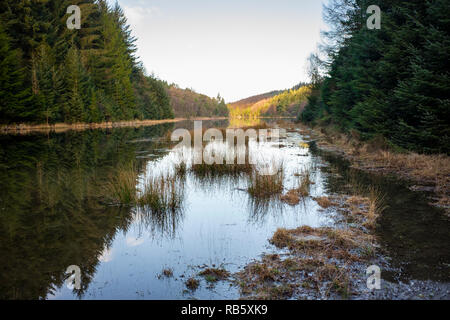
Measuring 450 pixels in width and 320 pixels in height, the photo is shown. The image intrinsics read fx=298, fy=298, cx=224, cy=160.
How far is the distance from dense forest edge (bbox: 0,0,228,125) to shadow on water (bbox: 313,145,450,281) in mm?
30914

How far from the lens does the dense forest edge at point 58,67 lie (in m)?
28.6

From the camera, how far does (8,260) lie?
4539mm

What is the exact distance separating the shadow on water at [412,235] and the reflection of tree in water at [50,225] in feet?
15.0

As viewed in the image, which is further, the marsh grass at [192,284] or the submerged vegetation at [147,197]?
the submerged vegetation at [147,197]

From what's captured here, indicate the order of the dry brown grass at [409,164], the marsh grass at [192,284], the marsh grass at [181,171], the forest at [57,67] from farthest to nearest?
the forest at [57,67] < the marsh grass at [181,171] < the dry brown grass at [409,164] < the marsh grass at [192,284]

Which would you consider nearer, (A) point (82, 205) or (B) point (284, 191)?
(A) point (82, 205)

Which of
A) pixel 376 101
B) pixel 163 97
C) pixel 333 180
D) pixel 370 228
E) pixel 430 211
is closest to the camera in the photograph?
pixel 370 228

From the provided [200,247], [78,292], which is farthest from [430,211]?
[78,292]

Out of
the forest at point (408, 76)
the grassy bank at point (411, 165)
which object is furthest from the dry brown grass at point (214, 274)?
the forest at point (408, 76)

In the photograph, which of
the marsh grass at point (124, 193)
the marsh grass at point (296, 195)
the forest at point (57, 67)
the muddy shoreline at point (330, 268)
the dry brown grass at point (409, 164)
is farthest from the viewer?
the forest at point (57, 67)

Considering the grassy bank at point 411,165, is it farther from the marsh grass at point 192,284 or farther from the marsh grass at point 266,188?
the marsh grass at point 192,284

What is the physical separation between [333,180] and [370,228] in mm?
4937

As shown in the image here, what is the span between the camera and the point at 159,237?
5754mm

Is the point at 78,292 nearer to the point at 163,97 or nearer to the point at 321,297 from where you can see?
the point at 321,297
